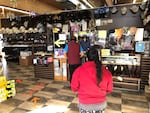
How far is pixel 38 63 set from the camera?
557 cm

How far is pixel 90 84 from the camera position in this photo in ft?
5.78

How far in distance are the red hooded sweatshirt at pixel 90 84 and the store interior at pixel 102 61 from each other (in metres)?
1.65

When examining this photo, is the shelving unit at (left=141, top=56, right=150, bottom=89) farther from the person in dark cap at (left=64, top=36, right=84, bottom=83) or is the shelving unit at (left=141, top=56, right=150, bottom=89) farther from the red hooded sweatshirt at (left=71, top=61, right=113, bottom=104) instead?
the red hooded sweatshirt at (left=71, top=61, right=113, bottom=104)

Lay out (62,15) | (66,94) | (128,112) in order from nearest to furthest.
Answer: (128,112) < (66,94) < (62,15)

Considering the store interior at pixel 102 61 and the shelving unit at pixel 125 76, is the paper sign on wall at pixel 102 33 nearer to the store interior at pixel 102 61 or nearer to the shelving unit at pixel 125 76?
the store interior at pixel 102 61

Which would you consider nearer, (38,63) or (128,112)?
(128,112)

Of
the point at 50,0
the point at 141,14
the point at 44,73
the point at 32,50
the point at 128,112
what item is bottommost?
the point at 128,112

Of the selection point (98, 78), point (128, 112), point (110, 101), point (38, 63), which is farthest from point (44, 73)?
point (98, 78)

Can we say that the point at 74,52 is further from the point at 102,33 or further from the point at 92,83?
the point at 92,83

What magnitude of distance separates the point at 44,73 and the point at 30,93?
1.34 meters

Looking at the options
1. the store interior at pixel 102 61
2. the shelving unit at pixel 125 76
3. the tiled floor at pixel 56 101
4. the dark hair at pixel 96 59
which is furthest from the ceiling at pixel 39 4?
the dark hair at pixel 96 59

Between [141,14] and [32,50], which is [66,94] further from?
[32,50]

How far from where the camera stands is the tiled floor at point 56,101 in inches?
133

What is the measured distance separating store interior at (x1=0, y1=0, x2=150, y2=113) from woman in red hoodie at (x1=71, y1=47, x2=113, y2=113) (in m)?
1.60
